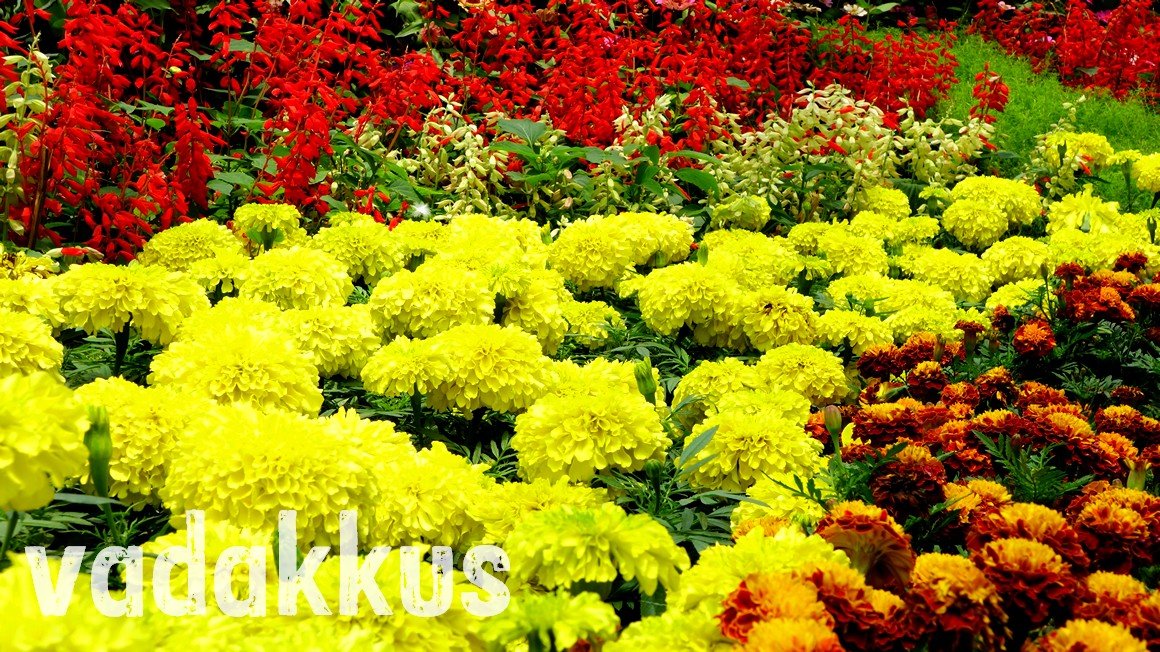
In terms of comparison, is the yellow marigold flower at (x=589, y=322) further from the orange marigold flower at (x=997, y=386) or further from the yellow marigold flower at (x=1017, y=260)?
the yellow marigold flower at (x=1017, y=260)

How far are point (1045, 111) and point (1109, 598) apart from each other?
5.55 meters

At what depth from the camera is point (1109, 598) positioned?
4.35 ft

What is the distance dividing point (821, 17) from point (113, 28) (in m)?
5.59

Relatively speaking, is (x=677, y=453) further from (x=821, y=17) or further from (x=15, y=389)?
(x=821, y=17)

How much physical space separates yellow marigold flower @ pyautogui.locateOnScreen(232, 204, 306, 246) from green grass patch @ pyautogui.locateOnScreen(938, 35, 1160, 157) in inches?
147

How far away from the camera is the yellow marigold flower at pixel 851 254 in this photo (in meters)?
3.89

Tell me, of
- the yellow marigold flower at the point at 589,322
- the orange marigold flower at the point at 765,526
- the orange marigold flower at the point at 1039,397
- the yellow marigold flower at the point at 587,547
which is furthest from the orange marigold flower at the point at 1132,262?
the yellow marigold flower at the point at 587,547

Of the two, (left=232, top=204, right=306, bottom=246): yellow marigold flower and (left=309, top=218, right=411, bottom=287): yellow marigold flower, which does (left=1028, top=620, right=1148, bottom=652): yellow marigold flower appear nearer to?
(left=309, top=218, right=411, bottom=287): yellow marigold flower

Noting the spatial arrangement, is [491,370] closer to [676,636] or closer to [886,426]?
[886,426]

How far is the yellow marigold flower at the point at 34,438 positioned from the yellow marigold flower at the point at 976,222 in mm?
3917

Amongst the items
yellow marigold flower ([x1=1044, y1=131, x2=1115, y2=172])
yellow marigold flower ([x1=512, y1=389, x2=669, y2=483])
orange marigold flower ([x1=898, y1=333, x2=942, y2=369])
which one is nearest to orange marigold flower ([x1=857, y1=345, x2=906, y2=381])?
orange marigold flower ([x1=898, y1=333, x2=942, y2=369])

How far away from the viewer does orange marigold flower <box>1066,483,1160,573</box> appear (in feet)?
4.93

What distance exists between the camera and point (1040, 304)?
3.12 m

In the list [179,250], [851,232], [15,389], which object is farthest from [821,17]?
[15,389]
